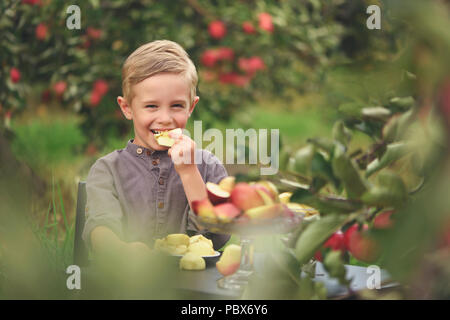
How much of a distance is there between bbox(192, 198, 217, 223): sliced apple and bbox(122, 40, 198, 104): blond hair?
0.45m

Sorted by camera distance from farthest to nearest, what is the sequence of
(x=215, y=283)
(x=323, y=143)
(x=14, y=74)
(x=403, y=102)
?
(x=14, y=74) → (x=215, y=283) → (x=403, y=102) → (x=323, y=143)

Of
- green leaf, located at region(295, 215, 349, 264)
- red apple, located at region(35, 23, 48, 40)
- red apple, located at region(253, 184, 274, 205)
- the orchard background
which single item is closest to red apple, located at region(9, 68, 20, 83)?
the orchard background

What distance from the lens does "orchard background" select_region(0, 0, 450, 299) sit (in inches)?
10.5

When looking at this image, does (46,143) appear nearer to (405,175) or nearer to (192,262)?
(192,262)

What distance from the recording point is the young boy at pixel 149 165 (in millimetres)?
1189

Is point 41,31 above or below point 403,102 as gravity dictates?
above

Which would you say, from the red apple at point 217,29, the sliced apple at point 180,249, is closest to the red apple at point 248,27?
the red apple at point 217,29

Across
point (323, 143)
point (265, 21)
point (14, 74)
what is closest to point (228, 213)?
point (323, 143)

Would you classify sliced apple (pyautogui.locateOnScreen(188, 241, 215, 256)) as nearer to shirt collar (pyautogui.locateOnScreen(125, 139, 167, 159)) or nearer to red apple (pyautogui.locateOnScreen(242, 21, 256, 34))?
shirt collar (pyautogui.locateOnScreen(125, 139, 167, 159))

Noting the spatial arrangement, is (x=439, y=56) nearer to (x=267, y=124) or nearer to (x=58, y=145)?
(x=58, y=145)

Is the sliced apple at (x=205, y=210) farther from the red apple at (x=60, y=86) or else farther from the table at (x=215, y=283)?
the red apple at (x=60, y=86)

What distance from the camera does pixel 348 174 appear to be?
1.85ft

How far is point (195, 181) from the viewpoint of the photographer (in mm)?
1096

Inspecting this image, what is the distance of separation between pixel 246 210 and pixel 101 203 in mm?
450
